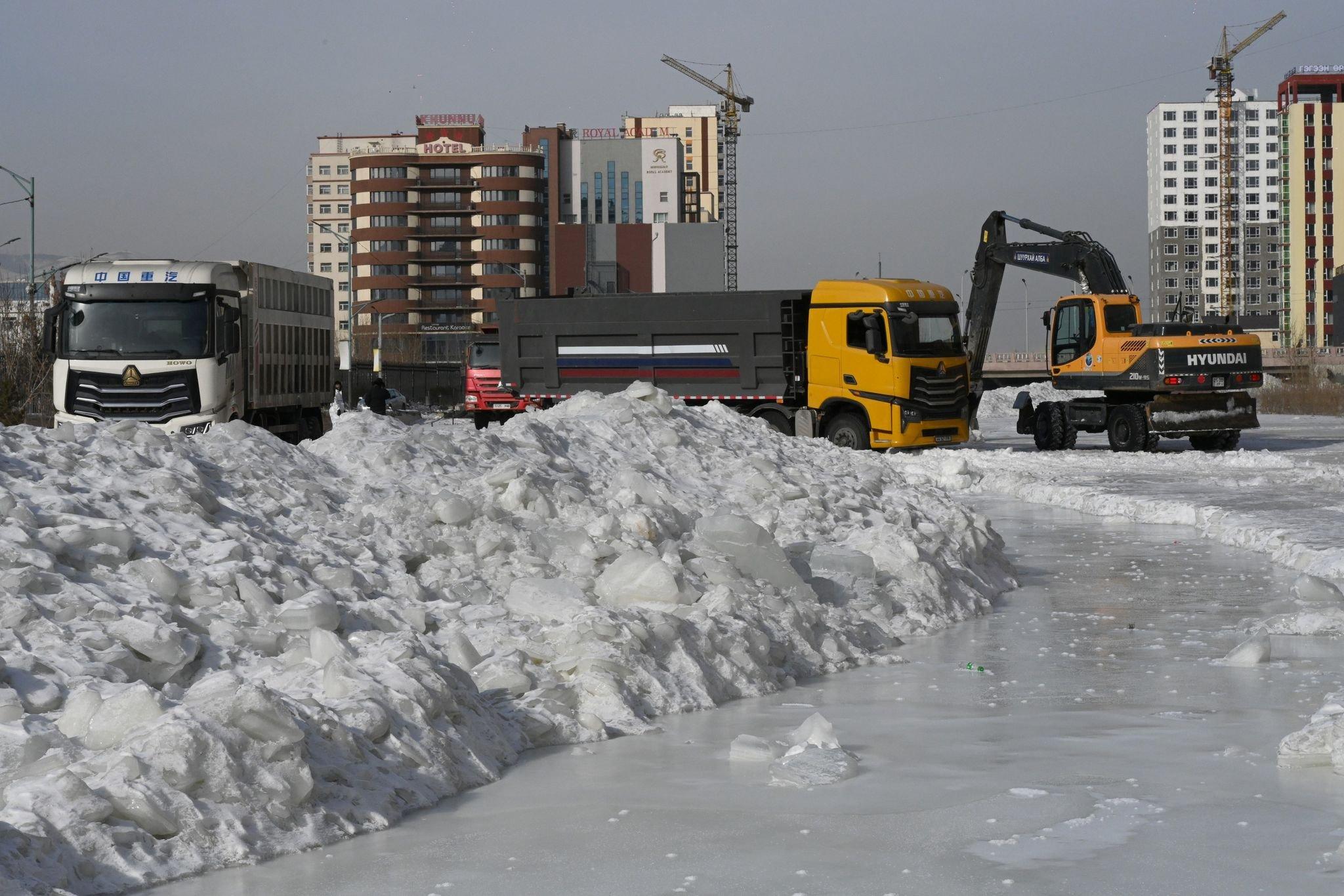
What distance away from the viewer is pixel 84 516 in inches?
306

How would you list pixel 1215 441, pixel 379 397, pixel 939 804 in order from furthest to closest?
pixel 379 397 → pixel 1215 441 → pixel 939 804

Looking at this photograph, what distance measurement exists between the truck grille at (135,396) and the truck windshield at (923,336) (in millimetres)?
12202

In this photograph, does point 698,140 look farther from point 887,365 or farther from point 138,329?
point 138,329

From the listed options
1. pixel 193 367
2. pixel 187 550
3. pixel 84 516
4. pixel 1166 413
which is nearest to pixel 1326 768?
pixel 187 550

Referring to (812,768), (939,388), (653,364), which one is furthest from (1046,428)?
(812,768)

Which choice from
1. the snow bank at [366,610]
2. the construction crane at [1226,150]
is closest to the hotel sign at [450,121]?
the construction crane at [1226,150]

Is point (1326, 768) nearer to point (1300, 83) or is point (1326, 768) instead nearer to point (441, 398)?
point (441, 398)

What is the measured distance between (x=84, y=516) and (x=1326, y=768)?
6.28m

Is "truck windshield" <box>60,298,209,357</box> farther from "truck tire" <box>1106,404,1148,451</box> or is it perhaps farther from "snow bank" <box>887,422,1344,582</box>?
"truck tire" <box>1106,404,1148,451</box>

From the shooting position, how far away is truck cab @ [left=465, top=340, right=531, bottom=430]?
32562 mm

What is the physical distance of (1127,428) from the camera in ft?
98.9

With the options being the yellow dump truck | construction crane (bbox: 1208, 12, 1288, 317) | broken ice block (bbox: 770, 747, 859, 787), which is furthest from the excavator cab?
construction crane (bbox: 1208, 12, 1288, 317)

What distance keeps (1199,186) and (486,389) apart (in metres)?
151

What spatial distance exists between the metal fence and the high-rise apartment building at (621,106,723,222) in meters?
80.1
